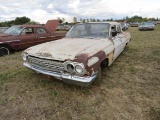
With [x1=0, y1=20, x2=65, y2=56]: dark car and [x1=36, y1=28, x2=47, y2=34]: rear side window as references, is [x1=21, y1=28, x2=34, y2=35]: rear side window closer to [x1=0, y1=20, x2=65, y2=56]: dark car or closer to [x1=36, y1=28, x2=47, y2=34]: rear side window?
[x1=0, y1=20, x2=65, y2=56]: dark car

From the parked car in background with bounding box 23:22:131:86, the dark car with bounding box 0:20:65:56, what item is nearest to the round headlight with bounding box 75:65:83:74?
the parked car in background with bounding box 23:22:131:86

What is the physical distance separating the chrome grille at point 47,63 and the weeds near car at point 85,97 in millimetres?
326

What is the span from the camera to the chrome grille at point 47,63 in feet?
9.80

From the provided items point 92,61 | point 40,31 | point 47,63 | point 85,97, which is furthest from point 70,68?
point 40,31

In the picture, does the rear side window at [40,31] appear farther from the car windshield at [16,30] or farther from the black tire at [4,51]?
the black tire at [4,51]

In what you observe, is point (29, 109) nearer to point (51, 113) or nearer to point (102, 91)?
point (51, 113)

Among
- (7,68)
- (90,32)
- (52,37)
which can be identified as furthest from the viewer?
(52,37)

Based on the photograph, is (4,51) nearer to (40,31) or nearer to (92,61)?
(40,31)

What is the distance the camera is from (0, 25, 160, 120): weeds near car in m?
2.69

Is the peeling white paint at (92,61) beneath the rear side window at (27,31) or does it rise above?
beneath

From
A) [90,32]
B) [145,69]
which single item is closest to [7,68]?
[90,32]

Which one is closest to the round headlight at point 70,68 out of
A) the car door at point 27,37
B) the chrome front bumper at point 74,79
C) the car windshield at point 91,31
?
the chrome front bumper at point 74,79

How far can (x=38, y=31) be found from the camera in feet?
25.3

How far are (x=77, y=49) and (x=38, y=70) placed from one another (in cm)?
103
